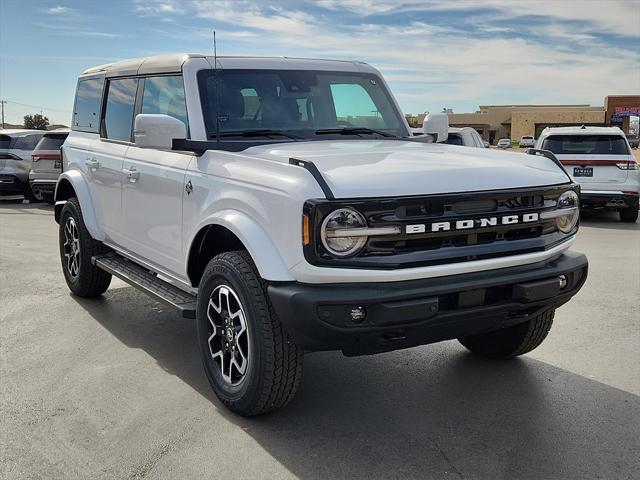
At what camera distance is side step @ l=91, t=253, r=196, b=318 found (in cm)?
447

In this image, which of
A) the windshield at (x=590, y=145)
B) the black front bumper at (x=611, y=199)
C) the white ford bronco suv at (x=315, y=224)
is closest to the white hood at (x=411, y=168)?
the white ford bronco suv at (x=315, y=224)

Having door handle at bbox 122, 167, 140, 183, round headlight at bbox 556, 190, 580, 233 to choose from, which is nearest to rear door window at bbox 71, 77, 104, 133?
door handle at bbox 122, 167, 140, 183

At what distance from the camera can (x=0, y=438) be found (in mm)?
3730

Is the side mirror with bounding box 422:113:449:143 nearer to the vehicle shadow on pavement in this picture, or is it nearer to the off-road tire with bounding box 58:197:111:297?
the vehicle shadow on pavement

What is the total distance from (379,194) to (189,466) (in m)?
1.62

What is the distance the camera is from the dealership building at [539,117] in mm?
71500

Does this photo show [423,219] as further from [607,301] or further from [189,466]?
[607,301]

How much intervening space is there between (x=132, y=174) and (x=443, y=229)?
105 inches

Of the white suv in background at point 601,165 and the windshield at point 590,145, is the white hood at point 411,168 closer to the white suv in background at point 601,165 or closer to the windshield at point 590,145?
the white suv in background at point 601,165

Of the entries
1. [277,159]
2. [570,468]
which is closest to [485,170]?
[277,159]

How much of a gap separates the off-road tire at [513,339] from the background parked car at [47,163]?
12381 mm

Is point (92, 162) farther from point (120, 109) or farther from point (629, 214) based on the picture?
point (629, 214)

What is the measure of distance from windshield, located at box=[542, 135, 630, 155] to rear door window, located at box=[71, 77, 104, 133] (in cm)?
889

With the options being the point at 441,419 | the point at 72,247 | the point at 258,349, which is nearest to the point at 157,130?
the point at 258,349
